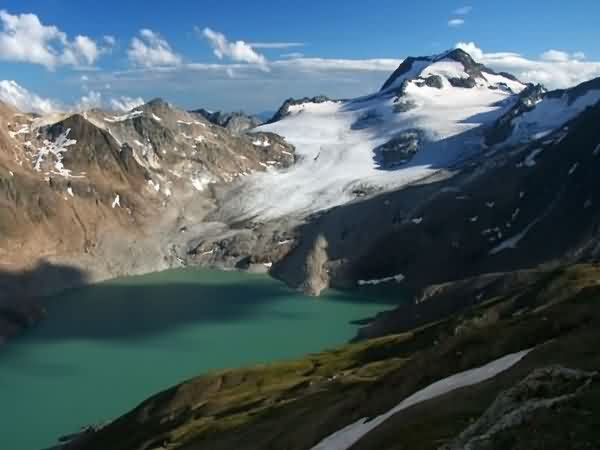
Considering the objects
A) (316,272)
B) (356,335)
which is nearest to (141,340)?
(356,335)

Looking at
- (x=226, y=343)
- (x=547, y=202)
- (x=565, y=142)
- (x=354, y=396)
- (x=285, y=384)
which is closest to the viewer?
(x=354, y=396)

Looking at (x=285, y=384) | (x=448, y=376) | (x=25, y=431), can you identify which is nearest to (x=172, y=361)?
(x=25, y=431)

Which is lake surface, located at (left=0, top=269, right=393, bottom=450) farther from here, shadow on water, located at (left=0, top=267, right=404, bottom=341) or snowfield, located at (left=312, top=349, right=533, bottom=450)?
snowfield, located at (left=312, top=349, right=533, bottom=450)

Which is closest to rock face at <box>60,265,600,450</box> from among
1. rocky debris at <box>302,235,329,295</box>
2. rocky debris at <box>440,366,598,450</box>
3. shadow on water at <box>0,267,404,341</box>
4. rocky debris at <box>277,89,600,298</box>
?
rocky debris at <box>440,366,598,450</box>

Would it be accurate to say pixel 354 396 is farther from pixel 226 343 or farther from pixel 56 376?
pixel 226 343

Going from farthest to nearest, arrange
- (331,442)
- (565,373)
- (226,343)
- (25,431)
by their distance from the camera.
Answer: (226,343), (25,431), (331,442), (565,373)

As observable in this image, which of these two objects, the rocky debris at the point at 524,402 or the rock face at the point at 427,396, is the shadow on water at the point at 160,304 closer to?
the rock face at the point at 427,396

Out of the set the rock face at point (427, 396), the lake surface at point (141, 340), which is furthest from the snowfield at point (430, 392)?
the lake surface at point (141, 340)
